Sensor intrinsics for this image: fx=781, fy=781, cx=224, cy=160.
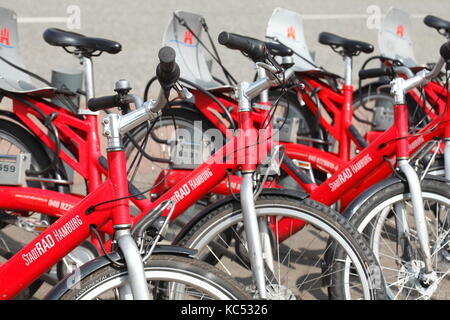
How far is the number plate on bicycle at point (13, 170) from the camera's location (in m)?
4.19

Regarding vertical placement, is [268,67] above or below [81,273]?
above

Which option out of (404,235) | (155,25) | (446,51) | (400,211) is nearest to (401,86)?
(446,51)

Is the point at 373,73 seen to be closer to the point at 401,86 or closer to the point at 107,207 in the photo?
the point at 401,86

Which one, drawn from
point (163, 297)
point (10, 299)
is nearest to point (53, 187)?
point (10, 299)

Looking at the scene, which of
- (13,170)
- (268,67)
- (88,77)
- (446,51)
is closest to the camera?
(268,67)

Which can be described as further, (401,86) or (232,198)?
(401,86)

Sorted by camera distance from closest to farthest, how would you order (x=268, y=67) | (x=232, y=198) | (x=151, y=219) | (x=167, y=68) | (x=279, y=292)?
(x=167, y=68), (x=151, y=219), (x=268, y=67), (x=232, y=198), (x=279, y=292)

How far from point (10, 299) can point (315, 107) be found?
3127mm

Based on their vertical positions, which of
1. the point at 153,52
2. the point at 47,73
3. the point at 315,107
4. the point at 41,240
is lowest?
the point at 41,240

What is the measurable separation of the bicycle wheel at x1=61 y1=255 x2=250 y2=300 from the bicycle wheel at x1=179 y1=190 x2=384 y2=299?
0.61m

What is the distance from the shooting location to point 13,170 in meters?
4.20

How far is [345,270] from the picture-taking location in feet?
12.1

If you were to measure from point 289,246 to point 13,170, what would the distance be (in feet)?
5.02

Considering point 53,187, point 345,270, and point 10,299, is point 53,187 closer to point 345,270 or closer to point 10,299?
point 10,299
